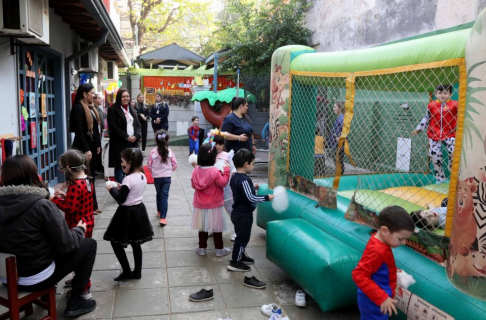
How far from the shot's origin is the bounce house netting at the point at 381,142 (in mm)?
3275

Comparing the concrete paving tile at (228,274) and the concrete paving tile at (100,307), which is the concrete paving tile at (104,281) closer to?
the concrete paving tile at (100,307)

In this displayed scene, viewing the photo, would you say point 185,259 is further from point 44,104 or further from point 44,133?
point 44,104

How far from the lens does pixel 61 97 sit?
7.85 metres

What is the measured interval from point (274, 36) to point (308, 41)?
0.97 m

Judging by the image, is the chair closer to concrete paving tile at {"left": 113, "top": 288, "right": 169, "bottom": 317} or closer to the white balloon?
concrete paving tile at {"left": 113, "top": 288, "right": 169, "bottom": 317}

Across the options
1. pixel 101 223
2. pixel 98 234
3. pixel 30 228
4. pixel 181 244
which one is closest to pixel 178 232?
pixel 181 244

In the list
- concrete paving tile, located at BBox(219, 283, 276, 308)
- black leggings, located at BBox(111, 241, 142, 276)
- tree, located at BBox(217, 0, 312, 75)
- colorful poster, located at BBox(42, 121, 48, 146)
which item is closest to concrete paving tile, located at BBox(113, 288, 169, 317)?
black leggings, located at BBox(111, 241, 142, 276)

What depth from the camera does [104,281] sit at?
389cm

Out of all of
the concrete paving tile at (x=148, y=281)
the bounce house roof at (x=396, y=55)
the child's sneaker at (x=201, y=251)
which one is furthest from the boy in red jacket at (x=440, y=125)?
the concrete paving tile at (x=148, y=281)

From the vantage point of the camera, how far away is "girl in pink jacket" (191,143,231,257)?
4.38m

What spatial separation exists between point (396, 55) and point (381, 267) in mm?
1558

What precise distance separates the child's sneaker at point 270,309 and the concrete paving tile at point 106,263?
5.21 ft

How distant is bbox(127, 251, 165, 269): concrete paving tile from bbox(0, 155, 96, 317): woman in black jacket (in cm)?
135

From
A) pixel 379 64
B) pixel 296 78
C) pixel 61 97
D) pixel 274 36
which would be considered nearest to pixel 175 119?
pixel 274 36
